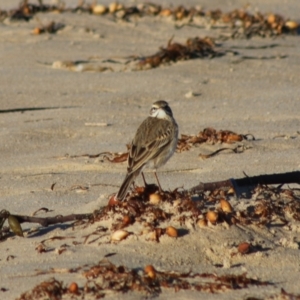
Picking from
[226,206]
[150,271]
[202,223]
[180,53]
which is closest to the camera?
[150,271]

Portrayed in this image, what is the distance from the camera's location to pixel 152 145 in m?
8.53

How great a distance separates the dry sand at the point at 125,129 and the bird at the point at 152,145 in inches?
12.0

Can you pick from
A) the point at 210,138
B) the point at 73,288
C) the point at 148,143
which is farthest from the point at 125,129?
the point at 73,288

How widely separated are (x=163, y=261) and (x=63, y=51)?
27.5ft

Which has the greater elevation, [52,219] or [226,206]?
[226,206]

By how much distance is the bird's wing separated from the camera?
8.27m

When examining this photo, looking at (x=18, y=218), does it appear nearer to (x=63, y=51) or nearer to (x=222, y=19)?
(x=63, y=51)

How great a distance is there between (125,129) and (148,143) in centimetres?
228

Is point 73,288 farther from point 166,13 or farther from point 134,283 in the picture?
point 166,13

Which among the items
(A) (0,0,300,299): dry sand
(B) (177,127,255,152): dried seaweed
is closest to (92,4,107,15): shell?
(A) (0,0,300,299): dry sand

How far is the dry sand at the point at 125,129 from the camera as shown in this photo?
6.54 metres

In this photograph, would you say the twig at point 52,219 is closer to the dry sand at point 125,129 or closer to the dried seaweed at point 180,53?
the dry sand at point 125,129

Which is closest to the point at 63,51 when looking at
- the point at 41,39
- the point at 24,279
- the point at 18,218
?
the point at 41,39

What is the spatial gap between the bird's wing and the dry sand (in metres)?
0.36
